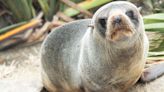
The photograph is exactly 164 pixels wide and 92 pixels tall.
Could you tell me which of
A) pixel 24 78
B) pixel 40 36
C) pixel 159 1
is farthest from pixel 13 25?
pixel 159 1

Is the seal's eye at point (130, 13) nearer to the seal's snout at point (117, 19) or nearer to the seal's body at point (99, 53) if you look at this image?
the seal's body at point (99, 53)

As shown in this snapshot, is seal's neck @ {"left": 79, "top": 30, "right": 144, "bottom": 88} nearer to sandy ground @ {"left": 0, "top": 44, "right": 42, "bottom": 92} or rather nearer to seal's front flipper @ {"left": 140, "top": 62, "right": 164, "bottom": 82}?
seal's front flipper @ {"left": 140, "top": 62, "right": 164, "bottom": 82}

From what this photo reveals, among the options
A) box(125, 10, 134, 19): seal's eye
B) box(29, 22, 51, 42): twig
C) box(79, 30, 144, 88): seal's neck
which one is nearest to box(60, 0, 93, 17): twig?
box(29, 22, 51, 42): twig

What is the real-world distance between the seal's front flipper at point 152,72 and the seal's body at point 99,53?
24cm

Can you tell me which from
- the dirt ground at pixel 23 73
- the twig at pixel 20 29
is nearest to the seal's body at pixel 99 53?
the dirt ground at pixel 23 73

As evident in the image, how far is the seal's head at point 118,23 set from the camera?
308 cm

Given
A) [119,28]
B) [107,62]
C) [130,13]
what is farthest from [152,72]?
[119,28]

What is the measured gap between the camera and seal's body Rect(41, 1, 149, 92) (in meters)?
3.19

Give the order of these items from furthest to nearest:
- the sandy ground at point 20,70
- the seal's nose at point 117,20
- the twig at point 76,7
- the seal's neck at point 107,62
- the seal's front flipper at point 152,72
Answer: the twig at point 76,7
the sandy ground at point 20,70
the seal's front flipper at point 152,72
the seal's neck at point 107,62
the seal's nose at point 117,20

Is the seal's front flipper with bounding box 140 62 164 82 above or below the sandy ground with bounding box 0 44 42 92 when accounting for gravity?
above

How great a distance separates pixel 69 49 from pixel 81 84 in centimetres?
30

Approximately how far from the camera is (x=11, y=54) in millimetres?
5578

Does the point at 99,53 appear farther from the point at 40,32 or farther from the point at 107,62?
the point at 40,32

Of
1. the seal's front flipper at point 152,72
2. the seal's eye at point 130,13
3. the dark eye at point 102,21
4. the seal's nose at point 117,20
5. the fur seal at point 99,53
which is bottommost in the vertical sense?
the seal's front flipper at point 152,72
